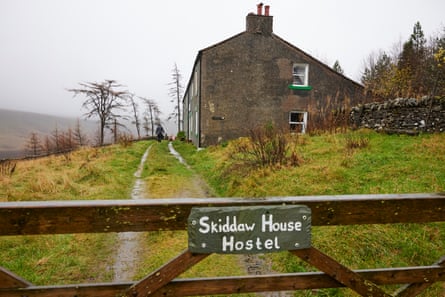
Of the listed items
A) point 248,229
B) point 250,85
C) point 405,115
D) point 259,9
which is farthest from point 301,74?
point 248,229

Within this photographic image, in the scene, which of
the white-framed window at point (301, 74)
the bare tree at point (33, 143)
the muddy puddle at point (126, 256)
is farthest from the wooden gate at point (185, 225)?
the bare tree at point (33, 143)

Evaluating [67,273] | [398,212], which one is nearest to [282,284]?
[398,212]

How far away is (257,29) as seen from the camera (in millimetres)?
18266

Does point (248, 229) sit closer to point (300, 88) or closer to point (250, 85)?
point (250, 85)

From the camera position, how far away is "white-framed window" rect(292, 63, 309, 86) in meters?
19.5

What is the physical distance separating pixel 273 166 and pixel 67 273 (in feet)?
17.8

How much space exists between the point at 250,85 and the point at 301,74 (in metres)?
3.89

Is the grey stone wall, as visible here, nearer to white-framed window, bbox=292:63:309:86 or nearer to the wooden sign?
white-framed window, bbox=292:63:309:86

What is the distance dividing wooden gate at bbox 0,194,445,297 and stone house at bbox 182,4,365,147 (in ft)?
53.6

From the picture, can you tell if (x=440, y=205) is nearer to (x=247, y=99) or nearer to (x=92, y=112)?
(x=247, y=99)

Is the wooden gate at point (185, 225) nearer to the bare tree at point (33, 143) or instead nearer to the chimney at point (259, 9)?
the chimney at point (259, 9)

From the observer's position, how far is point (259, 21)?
18188mm

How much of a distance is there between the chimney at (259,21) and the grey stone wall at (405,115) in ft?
28.2

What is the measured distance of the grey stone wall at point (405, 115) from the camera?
32.0 feet
